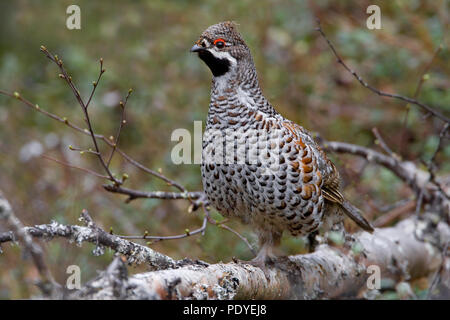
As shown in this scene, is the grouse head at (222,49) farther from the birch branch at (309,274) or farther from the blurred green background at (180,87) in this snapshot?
the blurred green background at (180,87)

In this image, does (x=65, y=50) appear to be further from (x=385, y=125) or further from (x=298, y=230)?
(x=298, y=230)

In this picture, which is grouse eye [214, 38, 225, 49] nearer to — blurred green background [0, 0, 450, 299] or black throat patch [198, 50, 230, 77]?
black throat patch [198, 50, 230, 77]

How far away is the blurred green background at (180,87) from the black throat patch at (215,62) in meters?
1.81

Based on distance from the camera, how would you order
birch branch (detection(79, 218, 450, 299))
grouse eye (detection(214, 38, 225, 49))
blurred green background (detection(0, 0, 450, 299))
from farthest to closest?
1. blurred green background (detection(0, 0, 450, 299))
2. grouse eye (detection(214, 38, 225, 49))
3. birch branch (detection(79, 218, 450, 299))

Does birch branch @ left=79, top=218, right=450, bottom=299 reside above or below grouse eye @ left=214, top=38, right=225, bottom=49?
below

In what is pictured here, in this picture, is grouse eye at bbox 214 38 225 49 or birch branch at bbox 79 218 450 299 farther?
grouse eye at bbox 214 38 225 49

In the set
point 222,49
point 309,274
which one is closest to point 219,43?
point 222,49

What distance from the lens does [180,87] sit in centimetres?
639

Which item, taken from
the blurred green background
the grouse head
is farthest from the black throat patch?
the blurred green background

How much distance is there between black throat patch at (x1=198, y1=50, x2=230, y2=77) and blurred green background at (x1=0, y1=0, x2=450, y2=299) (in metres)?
1.81

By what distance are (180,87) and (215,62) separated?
3041mm

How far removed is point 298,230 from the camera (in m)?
3.48

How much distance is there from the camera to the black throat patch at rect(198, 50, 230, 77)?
3360 millimetres

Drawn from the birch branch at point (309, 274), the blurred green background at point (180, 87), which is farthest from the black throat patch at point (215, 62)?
the blurred green background at point (180, 87)
